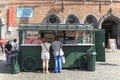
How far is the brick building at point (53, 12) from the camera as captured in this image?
31016mm

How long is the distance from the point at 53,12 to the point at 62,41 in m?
14.4

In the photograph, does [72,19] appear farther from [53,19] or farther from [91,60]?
[91,60]

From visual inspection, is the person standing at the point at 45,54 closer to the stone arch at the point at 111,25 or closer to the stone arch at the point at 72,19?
the stone arch at the point at 72,19

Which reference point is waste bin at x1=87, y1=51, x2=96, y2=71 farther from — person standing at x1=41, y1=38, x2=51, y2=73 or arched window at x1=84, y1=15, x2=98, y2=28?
arched window at x1=84, y1=15, x2=98, y2=28

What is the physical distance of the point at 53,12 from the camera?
31234 millimetres

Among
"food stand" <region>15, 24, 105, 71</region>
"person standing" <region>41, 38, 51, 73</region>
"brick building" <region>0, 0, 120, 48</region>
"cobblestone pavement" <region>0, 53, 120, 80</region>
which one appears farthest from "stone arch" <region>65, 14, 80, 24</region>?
"person standing" <region>41, 38, 51, 73</region>

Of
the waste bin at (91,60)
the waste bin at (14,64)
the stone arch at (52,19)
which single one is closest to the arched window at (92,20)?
the stone arch at (52,19)

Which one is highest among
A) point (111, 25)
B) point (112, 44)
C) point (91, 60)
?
point (111, 25)

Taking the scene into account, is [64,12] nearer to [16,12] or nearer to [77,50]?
[16,12]

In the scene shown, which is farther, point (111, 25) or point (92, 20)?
point (111, 25)

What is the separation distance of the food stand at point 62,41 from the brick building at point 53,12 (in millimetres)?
13722

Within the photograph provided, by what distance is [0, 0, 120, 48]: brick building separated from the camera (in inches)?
1221

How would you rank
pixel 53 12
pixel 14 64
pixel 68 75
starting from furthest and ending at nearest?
pixel 53 12 → pixel 14 64 → pixel 68 75

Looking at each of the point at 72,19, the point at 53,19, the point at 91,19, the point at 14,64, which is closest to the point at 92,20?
the point at 91,19
